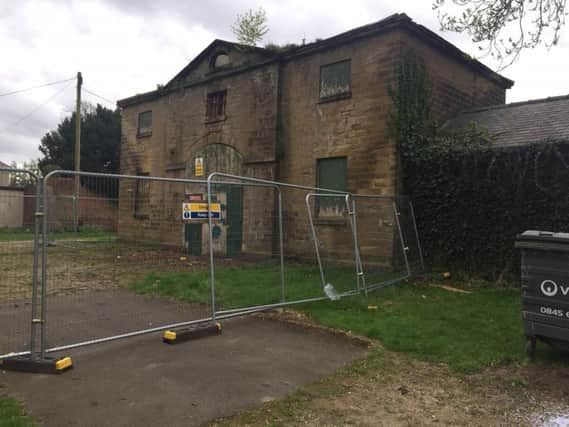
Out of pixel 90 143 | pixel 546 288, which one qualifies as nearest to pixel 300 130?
pixel 546 288

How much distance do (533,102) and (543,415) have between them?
11552mm

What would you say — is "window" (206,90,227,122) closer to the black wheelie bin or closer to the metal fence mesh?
the metal fence mesh

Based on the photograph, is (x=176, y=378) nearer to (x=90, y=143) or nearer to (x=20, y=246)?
(x=20, y=246)

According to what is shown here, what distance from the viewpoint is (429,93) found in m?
12.0

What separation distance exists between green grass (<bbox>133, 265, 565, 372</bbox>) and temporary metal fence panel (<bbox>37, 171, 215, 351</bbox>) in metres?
0.26

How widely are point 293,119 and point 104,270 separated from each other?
864cm

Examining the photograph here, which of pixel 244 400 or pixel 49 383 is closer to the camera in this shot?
pixel 244 400

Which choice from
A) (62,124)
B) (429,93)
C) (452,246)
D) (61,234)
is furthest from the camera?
(62,124)

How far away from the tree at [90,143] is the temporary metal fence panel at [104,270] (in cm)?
3033

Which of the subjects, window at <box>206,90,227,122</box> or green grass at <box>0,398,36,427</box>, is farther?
window at <box>206,90,227,122</box>

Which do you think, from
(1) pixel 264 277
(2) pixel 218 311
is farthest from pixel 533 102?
(2) pixel 218 311

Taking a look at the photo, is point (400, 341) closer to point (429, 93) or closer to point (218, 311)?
point (218, 311)

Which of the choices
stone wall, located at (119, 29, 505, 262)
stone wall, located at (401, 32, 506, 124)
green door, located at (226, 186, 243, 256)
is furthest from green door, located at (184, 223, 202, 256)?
stone wall, located at (401, 32, 506, 124)

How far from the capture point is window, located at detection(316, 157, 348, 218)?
11.8m
